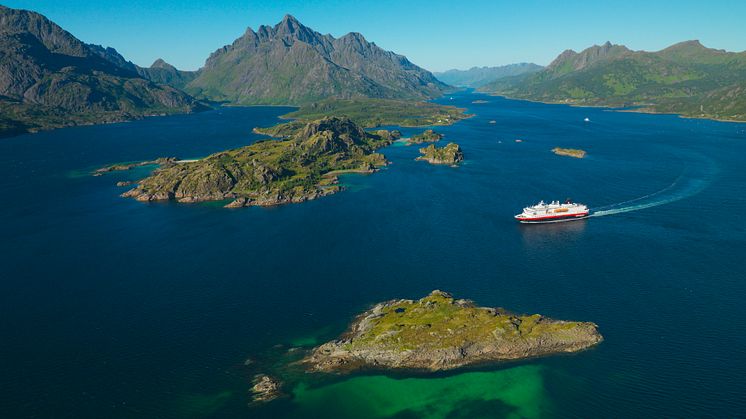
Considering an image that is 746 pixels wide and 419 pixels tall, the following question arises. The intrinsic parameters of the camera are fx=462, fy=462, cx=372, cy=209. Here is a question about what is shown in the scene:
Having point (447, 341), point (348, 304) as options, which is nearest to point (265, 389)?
point (348, 304)

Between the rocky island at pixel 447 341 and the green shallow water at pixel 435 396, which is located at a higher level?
the rocky island at pixel 447 341

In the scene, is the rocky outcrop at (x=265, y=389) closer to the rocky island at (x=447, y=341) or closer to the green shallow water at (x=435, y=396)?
the green shallow water at (x=435, y=396)

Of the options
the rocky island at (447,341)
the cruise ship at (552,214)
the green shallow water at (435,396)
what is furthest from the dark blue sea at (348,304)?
the cruise ship at (552,214)

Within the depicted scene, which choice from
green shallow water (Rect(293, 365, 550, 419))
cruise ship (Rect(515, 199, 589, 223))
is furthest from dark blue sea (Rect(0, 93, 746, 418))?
cruise ship (Rect(515, 199, 589, 223))

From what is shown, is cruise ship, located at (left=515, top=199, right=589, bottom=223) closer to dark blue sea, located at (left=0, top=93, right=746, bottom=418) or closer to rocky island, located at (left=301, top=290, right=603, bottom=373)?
dark blue sea, located at (left=0, top=93, right=746, bottom=418)

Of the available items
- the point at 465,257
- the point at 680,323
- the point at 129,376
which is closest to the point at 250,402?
the point at 129,376

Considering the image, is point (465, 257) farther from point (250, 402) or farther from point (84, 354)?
point (84, 354)
